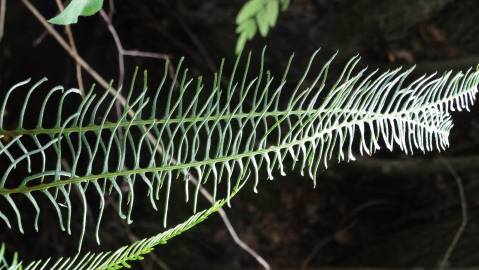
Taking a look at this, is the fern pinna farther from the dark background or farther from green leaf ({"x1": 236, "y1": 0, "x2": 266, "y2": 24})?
the dark background

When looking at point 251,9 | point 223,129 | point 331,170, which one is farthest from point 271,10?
point 331,170

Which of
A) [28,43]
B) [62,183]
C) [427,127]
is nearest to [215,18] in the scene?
[28,43]

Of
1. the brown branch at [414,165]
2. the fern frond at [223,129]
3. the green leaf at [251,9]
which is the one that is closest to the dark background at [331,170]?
the brown branch at [414,165]

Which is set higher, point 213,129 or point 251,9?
point 251,9

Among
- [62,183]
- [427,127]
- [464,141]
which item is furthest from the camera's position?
[464,141]

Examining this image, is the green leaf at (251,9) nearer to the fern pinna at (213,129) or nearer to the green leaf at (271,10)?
the green leaf at (271,10)

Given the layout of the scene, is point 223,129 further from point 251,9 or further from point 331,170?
point 331,170

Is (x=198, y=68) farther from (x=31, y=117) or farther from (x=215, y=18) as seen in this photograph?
(x=31, y=117)
